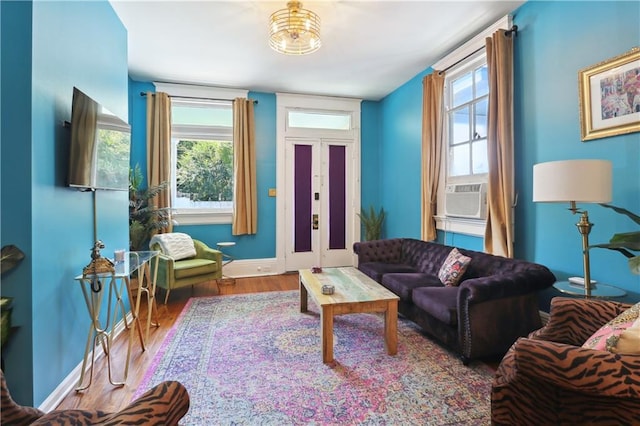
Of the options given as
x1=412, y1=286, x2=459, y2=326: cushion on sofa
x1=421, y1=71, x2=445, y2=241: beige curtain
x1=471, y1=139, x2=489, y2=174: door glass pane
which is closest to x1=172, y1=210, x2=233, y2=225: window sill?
x1=421, y1=71, x2=445, y2=241: beige curtain

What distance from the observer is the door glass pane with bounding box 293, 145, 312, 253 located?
5301 mm

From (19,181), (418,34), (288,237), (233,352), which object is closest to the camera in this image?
(19,181)

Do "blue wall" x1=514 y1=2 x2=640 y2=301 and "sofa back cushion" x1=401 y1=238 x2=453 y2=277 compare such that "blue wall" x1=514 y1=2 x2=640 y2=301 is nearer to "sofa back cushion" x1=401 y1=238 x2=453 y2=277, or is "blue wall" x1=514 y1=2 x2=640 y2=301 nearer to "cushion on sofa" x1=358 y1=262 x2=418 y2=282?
"sofa back cushion" x1=401 y1=238 x2=453 y2=277

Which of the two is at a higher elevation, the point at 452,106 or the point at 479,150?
the point at 452,106

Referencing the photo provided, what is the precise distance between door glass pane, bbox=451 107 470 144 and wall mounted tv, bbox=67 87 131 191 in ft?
11.7

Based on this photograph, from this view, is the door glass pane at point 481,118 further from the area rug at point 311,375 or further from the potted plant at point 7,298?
the potted plant at point 7,298

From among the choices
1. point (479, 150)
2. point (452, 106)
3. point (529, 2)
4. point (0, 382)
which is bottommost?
point (0, 382)

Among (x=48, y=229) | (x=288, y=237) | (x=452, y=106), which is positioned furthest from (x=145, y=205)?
(x=452, y=106)

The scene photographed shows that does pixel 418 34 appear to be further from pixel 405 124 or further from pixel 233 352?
pixel 233 352

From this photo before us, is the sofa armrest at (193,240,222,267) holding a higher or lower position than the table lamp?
lower

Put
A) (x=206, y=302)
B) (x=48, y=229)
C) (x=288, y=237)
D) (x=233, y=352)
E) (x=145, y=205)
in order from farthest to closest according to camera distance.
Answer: (x=288, y=237)
(x=145, y=205)
(x=206, y=302)
(x=233, y=352)
(x=48, y=229)

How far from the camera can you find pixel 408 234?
4742 millimetres

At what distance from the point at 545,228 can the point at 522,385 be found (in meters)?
1.92

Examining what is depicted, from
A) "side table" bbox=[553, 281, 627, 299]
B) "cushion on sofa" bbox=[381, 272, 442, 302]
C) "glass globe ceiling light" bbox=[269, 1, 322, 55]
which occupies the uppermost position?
"glass globe ceiling light" bbox=[269, 1, 322, 55]
